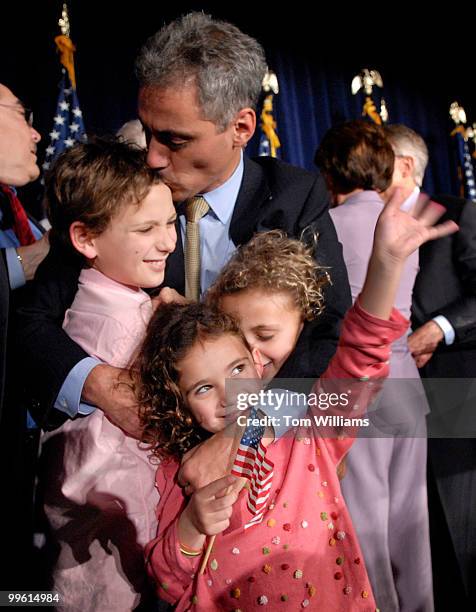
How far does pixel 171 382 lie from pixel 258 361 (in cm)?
16

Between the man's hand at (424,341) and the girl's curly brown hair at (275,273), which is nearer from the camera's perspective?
the girl's curly brown hair at (275,273)

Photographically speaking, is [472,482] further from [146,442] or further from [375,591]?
[146,442]

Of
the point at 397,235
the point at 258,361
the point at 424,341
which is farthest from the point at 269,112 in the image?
the point at 397,235

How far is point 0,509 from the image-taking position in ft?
4.76

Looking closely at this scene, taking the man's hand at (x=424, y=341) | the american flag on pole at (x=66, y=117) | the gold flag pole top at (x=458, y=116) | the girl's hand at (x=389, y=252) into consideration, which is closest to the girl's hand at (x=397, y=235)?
the girl's hand at (x=389, y=252)

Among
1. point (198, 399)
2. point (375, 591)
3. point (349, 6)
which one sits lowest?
point (375, 591)

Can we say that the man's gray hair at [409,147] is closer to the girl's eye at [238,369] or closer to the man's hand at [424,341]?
the man's hand at [424,341]

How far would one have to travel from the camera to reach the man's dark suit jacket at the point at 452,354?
2.04 metres

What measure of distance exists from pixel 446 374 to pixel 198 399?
3.82ft

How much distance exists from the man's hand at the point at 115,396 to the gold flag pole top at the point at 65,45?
59.7 inches

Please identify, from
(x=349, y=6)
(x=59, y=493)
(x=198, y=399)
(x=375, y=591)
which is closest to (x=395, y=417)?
(x=375, y=591)

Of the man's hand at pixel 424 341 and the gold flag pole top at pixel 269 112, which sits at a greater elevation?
the gold flag pole top at pixel 269 112

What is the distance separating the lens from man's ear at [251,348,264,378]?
121cm

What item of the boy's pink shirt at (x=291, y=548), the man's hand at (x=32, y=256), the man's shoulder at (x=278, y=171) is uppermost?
the man's shoulder at (x=278, y=171)
